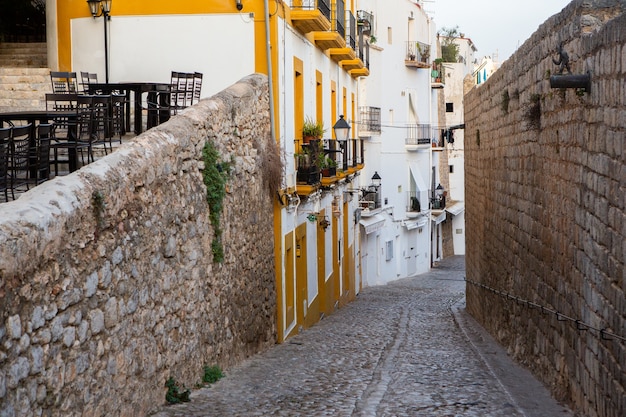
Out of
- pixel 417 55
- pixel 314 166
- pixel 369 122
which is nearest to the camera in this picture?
pixel 314 166

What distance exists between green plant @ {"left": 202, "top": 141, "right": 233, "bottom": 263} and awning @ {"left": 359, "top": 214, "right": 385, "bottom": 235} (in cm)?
1902

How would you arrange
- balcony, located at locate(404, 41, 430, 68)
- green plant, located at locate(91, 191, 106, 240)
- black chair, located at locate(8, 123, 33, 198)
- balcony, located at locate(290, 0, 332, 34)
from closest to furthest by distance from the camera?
green plant, located at locate(91, 191, 106, 240) < black chair, located at locate(8, 123, 33, 198) < balcony, located at locate(290, 0, 332, 34) < balcony, located at locate(404, 41, 430, 68)

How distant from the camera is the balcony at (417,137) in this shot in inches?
1414

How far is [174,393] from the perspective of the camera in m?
7.72

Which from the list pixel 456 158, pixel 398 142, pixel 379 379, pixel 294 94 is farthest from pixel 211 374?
pixel 456 158

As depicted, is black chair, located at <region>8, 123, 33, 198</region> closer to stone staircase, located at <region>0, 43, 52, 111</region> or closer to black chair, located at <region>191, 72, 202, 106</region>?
black chair, located at <region>191, 72, 202, 106</region>

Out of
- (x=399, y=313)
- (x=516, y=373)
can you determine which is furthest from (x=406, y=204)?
(x=516, y=373)

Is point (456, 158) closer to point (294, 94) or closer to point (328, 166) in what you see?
point (328, 166)

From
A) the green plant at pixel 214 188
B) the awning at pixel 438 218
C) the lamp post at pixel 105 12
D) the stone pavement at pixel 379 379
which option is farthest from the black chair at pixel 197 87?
the awning at pixel 438 218

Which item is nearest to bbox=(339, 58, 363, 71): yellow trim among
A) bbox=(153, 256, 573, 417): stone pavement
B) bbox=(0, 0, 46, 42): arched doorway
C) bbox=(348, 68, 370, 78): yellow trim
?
bbox=(348, 68, 370, 78): yellow trim

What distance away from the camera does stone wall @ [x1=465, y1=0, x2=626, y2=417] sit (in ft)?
21.9

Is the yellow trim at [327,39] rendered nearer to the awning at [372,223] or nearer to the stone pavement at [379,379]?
the stone pavement at [379,379]

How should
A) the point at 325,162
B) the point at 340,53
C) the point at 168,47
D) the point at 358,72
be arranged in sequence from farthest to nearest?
the point at 358,72
the point at 340,53
the point at 325,162
the point at 168,47

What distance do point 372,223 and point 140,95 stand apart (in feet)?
59.1
